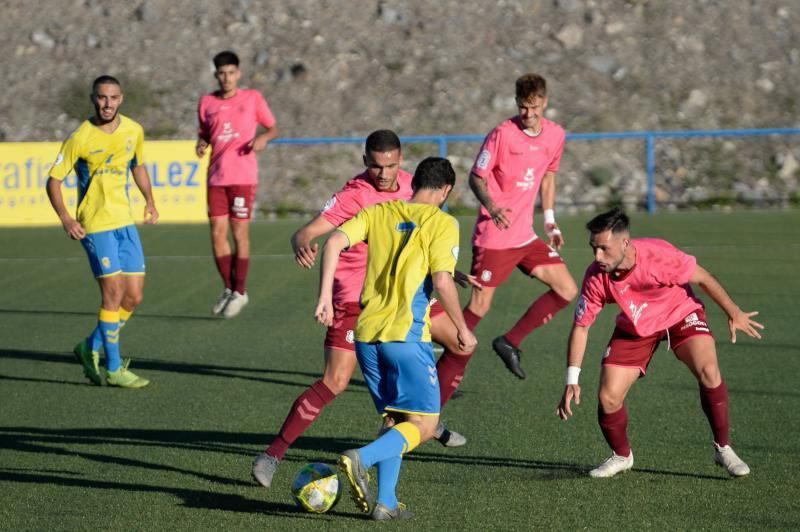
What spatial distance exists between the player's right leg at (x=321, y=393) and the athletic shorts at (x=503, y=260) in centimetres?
262

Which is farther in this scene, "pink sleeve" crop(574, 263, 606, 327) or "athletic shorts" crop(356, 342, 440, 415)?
"pink sleeve" crop(574, 263, 606, 327)

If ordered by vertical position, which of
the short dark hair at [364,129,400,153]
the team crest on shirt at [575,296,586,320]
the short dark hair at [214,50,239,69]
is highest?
the short dark hair at [364,129,400,153]

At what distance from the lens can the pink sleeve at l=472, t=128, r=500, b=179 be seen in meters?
9.19

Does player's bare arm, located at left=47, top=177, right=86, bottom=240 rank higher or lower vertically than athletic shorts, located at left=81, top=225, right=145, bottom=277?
higher

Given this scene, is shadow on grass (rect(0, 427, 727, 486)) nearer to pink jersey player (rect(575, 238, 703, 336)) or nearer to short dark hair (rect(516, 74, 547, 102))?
pink jersey player (rect(575, 238, 703, 336))

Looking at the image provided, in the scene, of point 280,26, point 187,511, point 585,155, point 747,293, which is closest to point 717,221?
point 585,155

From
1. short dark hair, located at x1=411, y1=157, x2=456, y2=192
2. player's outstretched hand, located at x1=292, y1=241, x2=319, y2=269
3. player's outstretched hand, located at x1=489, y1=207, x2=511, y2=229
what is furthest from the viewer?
player's outstretched hand, located at x1=489, y1=207, x2=511, y2=229

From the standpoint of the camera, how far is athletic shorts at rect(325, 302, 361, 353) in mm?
6699

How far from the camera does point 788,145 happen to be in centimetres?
2980

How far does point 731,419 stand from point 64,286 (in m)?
9.52

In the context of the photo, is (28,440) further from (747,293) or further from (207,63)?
(207,63)

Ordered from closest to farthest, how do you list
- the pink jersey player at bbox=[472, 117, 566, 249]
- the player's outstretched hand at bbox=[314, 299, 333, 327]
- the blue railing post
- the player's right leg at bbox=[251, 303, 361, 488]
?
the player's outstretched hand at bbox=[314, 299, 333, 327], the player's right leg at bbox=[251, 303, 361, 488], the pink jersey player at bbox=[472, 117, 566, 249], the blue railing post

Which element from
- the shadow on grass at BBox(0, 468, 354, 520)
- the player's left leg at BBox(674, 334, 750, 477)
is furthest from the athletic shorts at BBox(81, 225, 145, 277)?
the player's left leg at BBox(674, 334, 750, 477)

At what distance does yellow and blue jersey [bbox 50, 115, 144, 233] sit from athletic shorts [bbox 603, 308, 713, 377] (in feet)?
13.9
